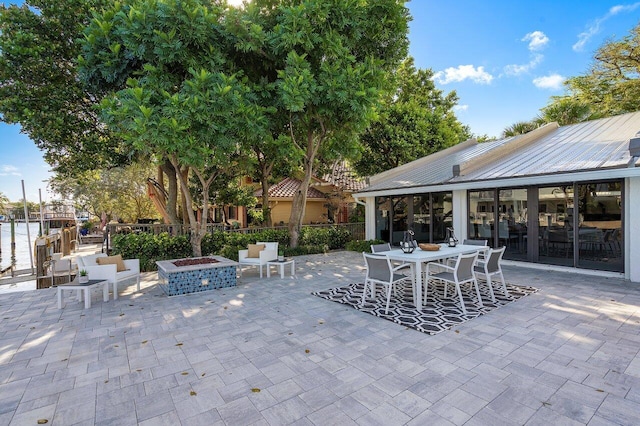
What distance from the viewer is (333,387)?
3189 mm

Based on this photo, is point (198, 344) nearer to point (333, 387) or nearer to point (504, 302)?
point (333, 387)

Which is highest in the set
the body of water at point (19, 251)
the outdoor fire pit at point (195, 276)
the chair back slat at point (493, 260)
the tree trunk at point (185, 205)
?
the tree trunk at point (185, 205)

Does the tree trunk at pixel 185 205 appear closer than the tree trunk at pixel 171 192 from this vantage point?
Yes

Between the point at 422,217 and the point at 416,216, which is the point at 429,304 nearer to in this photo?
the point at 422,217

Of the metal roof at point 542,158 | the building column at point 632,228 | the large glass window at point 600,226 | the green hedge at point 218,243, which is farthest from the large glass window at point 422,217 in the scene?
the building column at point 632,228

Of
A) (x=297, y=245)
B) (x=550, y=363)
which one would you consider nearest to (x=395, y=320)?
(x=550, y=363)

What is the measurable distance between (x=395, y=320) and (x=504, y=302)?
237 cm

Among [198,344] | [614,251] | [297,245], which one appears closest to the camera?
[198,344]

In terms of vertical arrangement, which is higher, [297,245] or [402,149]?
[402,149]

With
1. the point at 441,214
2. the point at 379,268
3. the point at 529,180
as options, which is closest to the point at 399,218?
the point at 441,214

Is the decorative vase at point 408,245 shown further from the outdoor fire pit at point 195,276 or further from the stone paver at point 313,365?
the outdoor fire pit at point 195,276

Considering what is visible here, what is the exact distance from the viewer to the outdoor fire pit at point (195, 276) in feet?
22.6

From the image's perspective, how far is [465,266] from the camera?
562cm

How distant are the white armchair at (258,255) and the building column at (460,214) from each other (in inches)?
241
